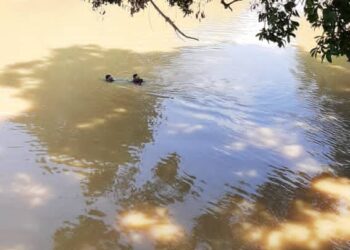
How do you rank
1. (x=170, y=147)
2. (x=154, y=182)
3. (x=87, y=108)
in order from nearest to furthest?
(x=154, y=182), (x=170, y=147), (x=87, y=108)

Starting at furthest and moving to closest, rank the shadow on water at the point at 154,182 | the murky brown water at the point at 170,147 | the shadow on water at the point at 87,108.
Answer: the shadow on water at the point at 87,108 → the murky brown water at the point at 170,147 → the shadow on water at the point at 154,182

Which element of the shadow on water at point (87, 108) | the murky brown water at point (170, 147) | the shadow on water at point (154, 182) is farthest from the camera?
the shadow on water at point (87, 108)

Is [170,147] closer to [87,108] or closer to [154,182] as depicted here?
[154,182]

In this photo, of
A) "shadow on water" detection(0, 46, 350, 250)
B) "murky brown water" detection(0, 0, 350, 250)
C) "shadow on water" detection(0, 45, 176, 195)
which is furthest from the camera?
"shadow on water" detection(0, 45, 176, 195)

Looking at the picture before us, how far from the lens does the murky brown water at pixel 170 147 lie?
594 cm

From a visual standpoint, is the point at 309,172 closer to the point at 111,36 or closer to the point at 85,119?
the point at 85,119

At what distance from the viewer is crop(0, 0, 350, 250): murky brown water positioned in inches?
234

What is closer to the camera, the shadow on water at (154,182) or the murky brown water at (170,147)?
the shadow on water at (154,182)

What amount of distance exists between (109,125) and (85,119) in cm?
47

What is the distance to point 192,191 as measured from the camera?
678 centimetres

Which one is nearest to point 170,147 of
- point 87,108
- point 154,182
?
point 154,182

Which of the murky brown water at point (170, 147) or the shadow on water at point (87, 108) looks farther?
the shadow on water at point (87, 108)

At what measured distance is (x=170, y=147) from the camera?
8109 mm

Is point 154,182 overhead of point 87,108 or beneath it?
beneath
